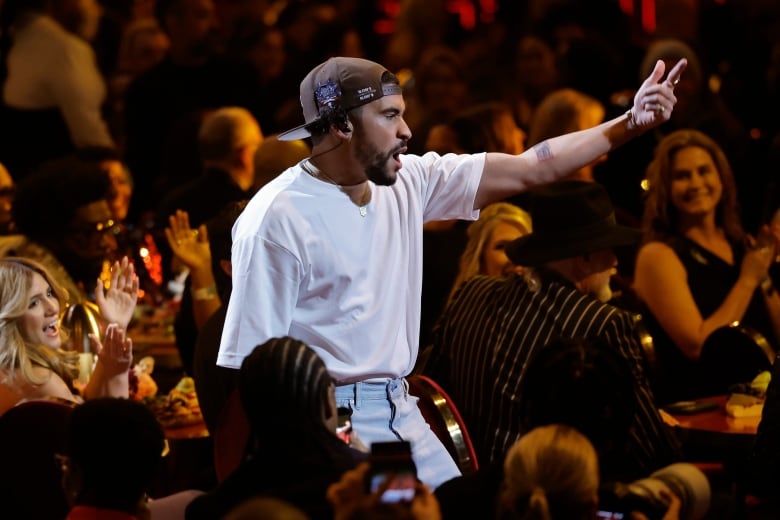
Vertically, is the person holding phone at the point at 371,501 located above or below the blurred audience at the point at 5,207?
below

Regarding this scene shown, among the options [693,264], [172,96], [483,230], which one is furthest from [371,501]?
[172,96]

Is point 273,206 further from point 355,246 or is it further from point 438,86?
point 438,86

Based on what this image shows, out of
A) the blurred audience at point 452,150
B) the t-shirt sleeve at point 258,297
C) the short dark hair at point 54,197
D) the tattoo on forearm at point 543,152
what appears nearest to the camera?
the t-shirt sleeve at point 258,297

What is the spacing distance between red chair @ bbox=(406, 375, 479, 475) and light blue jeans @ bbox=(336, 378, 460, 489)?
0.13m

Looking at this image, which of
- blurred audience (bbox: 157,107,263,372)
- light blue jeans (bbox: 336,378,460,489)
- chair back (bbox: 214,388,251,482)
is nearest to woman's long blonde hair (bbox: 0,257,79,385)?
chair back (bbox: 214,388,251,482)

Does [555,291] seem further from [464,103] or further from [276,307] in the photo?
[464,103]

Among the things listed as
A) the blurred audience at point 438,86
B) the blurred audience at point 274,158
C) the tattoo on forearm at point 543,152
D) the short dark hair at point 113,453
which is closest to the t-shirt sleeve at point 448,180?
the tattoo on forearm at point 543,152

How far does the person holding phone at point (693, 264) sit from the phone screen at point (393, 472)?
10.6 feet

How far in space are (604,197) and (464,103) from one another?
4244mm

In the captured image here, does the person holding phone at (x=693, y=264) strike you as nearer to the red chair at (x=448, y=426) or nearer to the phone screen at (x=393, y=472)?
the red chair at (x=448, y=426)

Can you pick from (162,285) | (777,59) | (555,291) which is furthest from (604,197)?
(777,59)

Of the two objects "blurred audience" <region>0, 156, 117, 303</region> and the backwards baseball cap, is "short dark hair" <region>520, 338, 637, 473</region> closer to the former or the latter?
the backwards baseball cap

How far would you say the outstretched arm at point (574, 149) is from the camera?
4.08m

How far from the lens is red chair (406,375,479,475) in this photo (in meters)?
4.32
